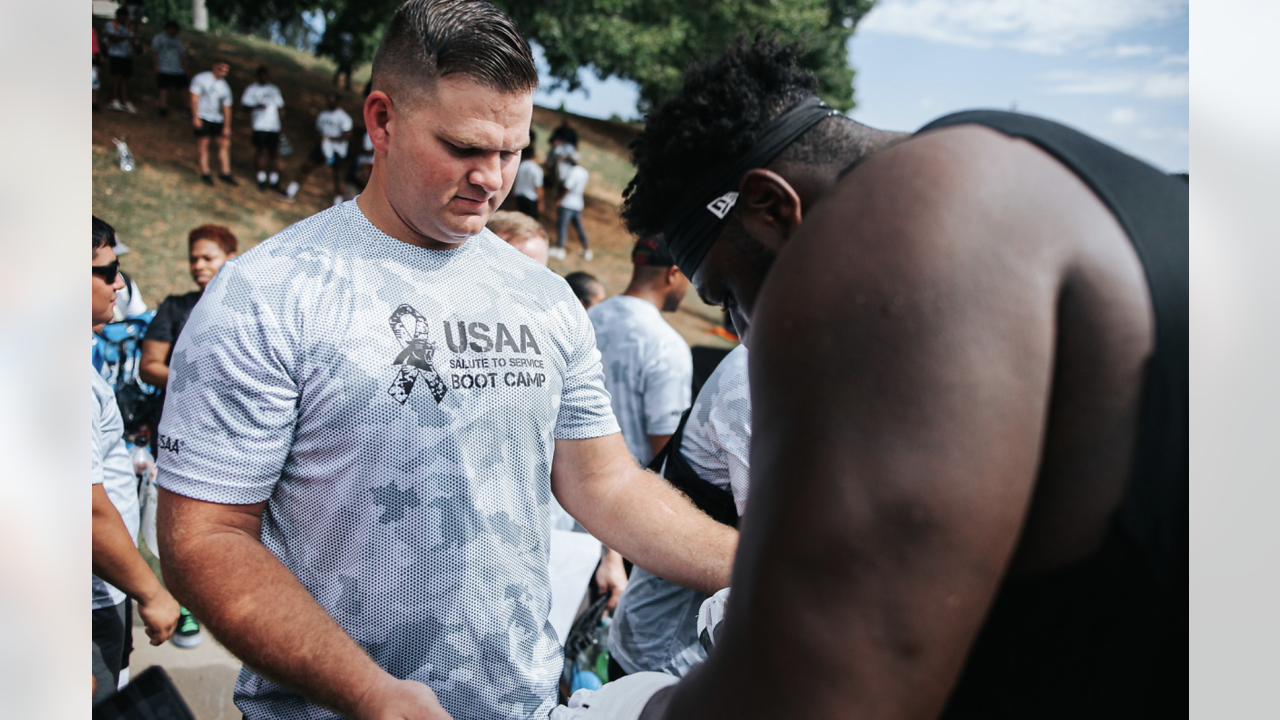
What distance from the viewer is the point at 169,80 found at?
1627 centimetres

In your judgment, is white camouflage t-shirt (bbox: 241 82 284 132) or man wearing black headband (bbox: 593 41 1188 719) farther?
white camouflage t-shirt (bbox: 241 82 284 132)

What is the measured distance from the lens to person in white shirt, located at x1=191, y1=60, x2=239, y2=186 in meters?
14.0

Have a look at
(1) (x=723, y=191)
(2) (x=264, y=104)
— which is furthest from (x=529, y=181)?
(1) (x=723, y=191)

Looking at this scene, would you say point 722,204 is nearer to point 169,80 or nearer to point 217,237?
point 217,237

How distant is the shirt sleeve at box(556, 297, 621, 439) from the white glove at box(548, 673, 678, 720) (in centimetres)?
76

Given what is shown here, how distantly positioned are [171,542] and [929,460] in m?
1.56

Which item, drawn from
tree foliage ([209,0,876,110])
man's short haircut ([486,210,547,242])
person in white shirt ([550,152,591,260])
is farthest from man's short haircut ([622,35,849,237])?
person in white shirt ([550,152,591,260])

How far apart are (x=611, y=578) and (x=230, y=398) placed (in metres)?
2.79

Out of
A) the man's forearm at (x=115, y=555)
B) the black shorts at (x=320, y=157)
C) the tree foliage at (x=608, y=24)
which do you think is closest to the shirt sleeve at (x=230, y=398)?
the man's forearm at (x=115, y=555)

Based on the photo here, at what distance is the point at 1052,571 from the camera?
34.3 inches

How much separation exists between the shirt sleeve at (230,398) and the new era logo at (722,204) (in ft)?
3.22

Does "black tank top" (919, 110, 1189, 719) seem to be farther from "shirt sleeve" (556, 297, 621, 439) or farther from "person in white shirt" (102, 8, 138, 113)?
"person in white shirt" (102, 8, 138, 113)

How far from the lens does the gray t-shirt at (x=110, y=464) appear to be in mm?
3123
